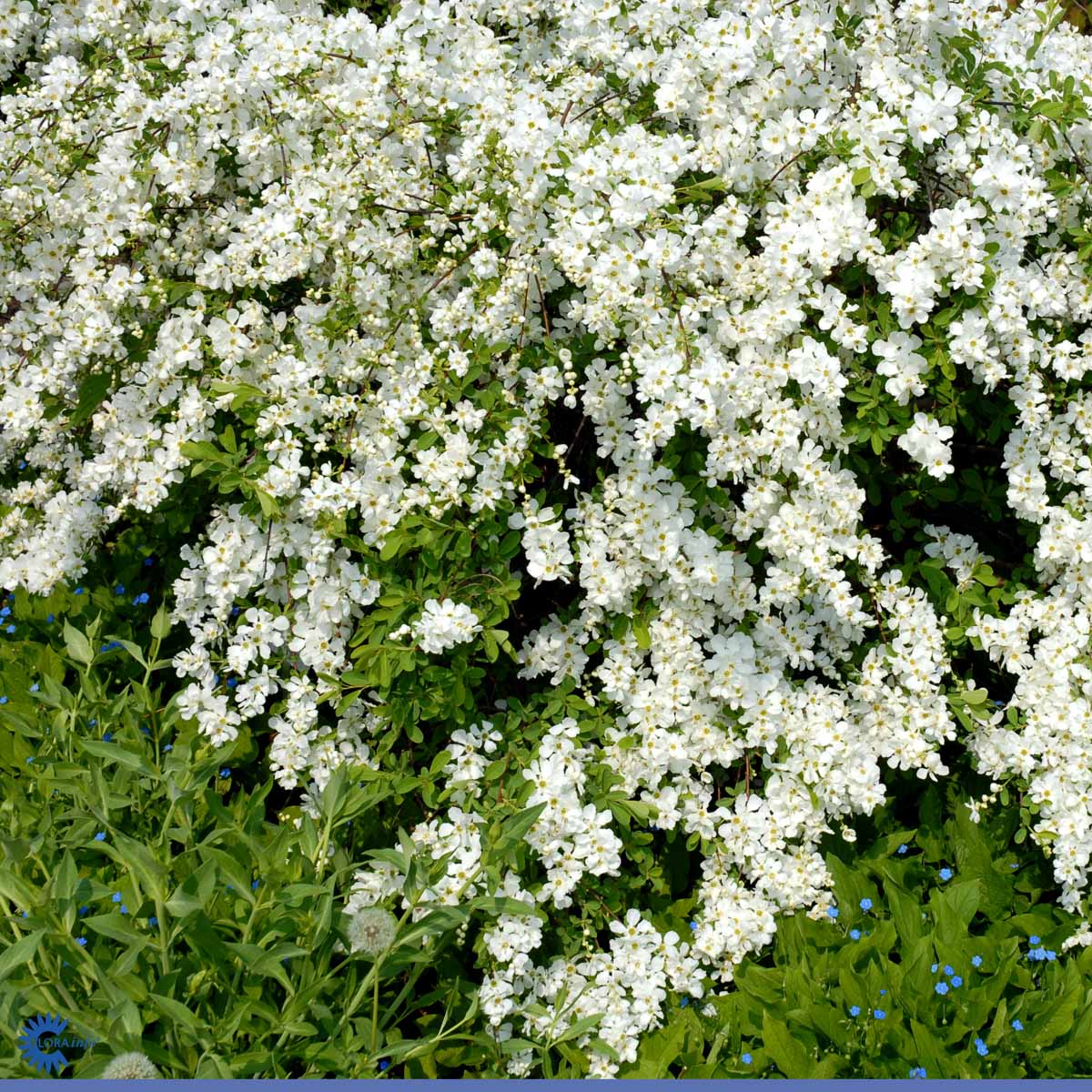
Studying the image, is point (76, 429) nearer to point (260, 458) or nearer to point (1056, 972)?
point (260, 458)

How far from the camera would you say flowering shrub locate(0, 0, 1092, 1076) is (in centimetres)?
298

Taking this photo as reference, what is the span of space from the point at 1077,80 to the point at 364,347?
221 centimetres

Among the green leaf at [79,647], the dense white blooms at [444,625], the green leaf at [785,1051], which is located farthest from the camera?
the green leaf at [79,647]

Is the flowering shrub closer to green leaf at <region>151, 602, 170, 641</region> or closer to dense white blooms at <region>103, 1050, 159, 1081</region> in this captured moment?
green leaf at <region>151, 602, 170, 641</region>

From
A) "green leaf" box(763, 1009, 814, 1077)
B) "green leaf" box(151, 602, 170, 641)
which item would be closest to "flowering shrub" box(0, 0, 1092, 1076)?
"green leaf" box(151, 602, 170, 641)

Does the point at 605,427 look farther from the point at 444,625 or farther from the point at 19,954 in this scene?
the point at 19,954

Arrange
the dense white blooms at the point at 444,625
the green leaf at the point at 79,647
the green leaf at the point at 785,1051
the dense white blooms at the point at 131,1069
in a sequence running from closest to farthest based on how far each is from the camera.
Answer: the dense white blooms at the point at 131,1069
the green leaf at the point at 785,1051
the dense white blooms at the point at 444,625
the green leaf at the point at 79,647

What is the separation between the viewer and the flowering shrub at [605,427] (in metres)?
2.98

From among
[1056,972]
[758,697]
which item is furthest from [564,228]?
[1056,972]

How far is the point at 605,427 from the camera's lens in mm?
3203

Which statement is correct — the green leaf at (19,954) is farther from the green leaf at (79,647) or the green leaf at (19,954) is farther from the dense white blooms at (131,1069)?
the green leaf at (79,647)

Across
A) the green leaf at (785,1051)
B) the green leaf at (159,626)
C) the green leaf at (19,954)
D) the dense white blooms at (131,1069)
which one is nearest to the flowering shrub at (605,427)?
the green leaf at (159,626)

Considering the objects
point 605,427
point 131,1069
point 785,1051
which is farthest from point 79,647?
point 785,1051

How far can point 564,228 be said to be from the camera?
3.01m
